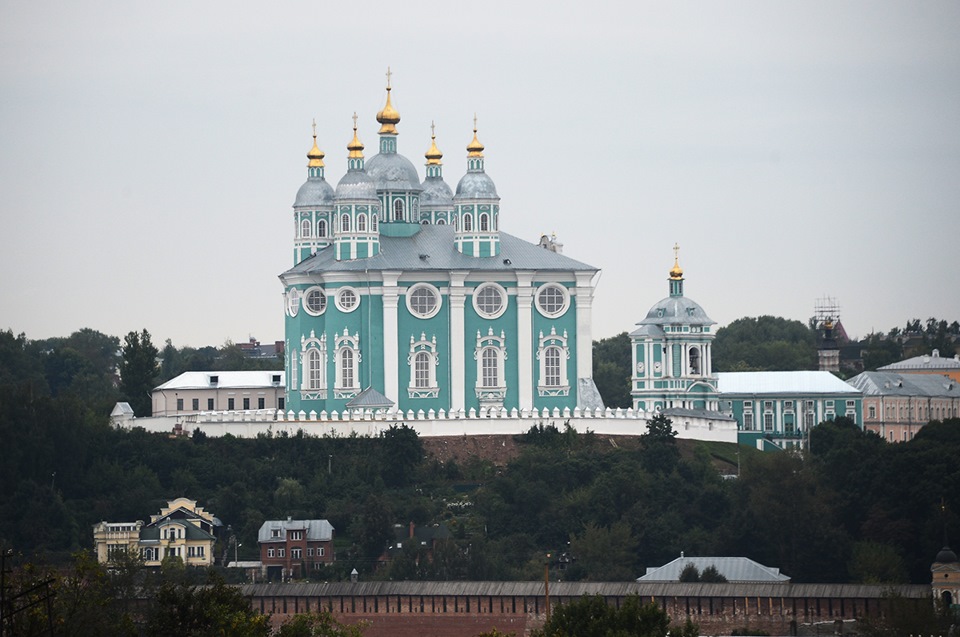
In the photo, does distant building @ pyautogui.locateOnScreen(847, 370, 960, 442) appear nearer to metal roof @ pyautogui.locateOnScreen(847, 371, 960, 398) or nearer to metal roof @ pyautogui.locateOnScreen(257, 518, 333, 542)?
metal roof @ pyautogui.locateOnScreen(847, 371, 960, 398)

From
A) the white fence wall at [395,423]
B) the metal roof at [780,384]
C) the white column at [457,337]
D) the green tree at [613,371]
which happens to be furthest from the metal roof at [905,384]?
the white column at [457,337]

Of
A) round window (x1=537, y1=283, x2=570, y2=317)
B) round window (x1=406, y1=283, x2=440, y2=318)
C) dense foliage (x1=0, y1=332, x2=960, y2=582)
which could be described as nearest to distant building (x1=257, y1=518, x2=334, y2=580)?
dense foliage (x1=0, y1=332, x2=960, y2=582)

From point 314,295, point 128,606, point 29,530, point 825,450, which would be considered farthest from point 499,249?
point 128,606

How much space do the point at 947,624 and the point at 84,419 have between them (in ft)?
95.2

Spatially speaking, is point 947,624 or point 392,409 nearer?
point 947,624

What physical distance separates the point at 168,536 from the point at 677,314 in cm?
2117

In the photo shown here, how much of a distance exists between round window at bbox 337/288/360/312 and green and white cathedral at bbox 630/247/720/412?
1035 centimetres

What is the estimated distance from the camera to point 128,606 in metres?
67.8

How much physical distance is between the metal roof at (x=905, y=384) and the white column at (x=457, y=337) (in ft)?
66.3

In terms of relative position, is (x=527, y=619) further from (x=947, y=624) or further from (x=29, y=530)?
(x=29, y=530)

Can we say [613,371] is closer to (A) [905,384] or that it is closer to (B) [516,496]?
(A) [905,384]

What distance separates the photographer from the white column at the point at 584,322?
294ft

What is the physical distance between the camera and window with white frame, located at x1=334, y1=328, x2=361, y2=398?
88.4 meters

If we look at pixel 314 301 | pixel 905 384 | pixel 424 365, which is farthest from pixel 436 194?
pixel 905 384
